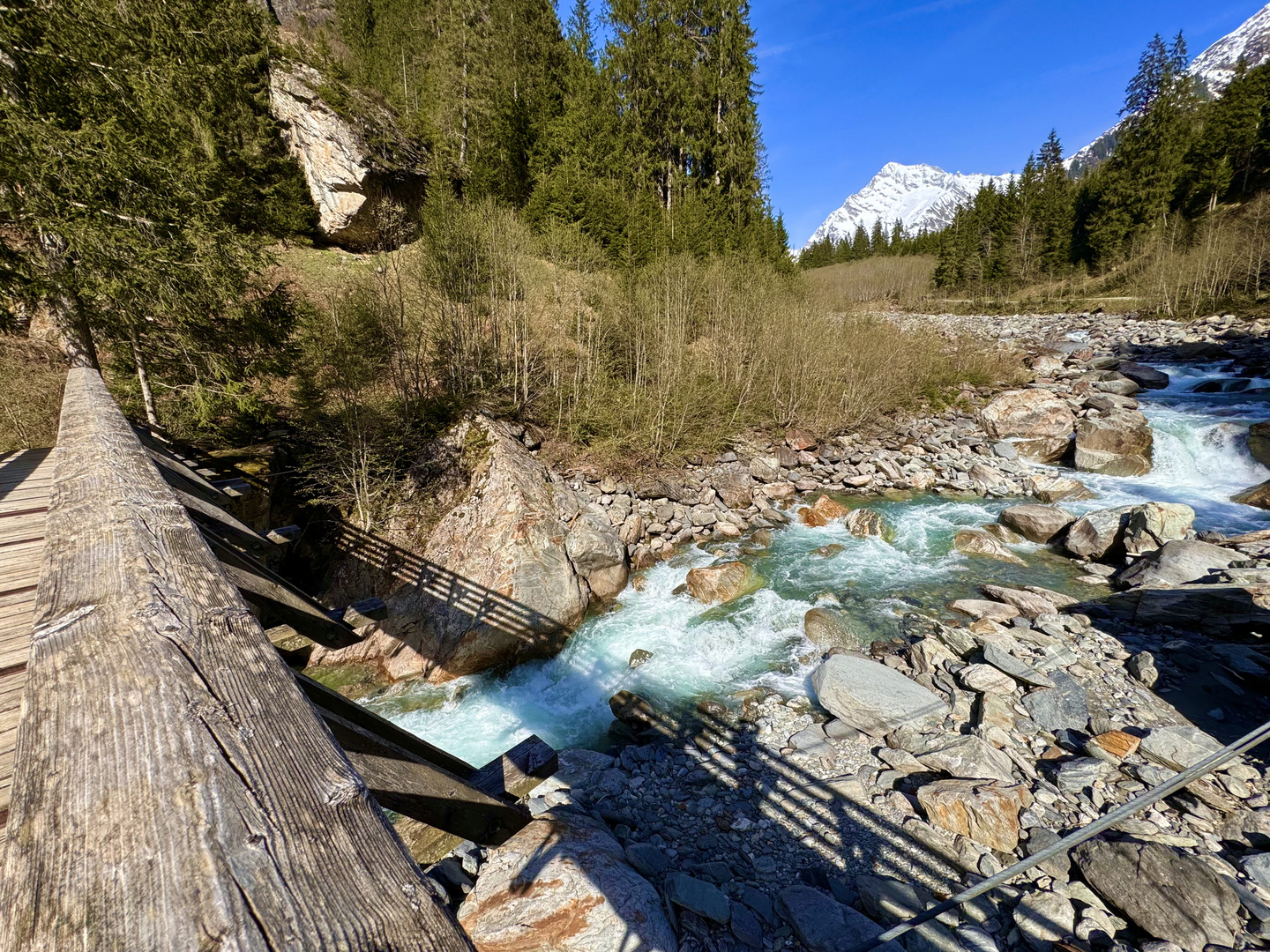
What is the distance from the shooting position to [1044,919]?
319cm

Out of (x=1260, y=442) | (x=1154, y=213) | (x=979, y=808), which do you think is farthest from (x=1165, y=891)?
(x=1154, y=213)

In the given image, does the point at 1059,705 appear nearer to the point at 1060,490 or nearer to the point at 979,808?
the point at 979,808

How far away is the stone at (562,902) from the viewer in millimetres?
2738

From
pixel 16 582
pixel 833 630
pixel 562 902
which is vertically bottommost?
pixel 833 630

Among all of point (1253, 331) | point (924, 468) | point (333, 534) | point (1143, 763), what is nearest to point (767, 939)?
point (1143, 763)

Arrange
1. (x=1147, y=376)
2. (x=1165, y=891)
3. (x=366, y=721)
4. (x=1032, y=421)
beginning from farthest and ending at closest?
(x=1147, y=376) < (x=1032, y=421) < (x=1165, y=891) < (x=366, y=721)

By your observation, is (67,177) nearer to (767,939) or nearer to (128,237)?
(128,237)

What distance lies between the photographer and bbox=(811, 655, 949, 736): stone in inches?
198

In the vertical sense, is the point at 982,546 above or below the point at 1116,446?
below

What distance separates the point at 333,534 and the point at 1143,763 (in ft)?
35.0

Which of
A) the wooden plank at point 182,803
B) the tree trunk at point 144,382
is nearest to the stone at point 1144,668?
the wooden plank at point 182,803

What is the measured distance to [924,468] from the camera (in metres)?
12.6

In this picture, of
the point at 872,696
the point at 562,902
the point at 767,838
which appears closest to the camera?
the point at 562,902

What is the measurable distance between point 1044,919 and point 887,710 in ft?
6.41
